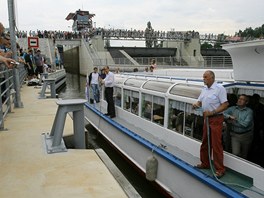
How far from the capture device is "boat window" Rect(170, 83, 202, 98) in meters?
6.19

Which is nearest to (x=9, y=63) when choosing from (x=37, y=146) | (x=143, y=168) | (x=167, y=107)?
(x=37, y=146)

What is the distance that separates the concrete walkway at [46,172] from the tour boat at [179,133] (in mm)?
1872

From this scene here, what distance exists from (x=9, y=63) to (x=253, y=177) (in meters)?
4.24

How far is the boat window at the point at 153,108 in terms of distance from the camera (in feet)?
24.6

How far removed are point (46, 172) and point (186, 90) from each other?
354 centimetres

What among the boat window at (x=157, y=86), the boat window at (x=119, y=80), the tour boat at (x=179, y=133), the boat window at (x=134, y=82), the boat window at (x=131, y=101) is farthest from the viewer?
the boat window at (x=119, y=80)

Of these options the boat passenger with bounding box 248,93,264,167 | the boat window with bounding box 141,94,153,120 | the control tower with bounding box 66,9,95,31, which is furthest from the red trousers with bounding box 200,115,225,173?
the control tower with bounding box 66,9,95,31

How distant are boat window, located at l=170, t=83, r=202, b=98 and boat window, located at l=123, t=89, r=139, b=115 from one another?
222 cm

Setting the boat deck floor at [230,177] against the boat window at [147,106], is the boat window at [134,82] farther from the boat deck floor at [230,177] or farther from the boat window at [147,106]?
the boat deck floor at [230,177]

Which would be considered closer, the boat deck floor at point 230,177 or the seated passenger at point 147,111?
the boat deck floor at point 230,177

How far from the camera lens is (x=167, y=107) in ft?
23.3

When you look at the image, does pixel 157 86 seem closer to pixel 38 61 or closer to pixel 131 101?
pixel 131 101

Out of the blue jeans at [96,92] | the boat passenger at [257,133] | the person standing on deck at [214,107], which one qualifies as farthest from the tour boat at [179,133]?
the blue jeans at [96,92]

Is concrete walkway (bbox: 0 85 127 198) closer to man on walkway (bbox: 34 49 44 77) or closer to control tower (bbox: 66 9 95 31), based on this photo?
man on walkway (bbox: 34 49 44 77)
